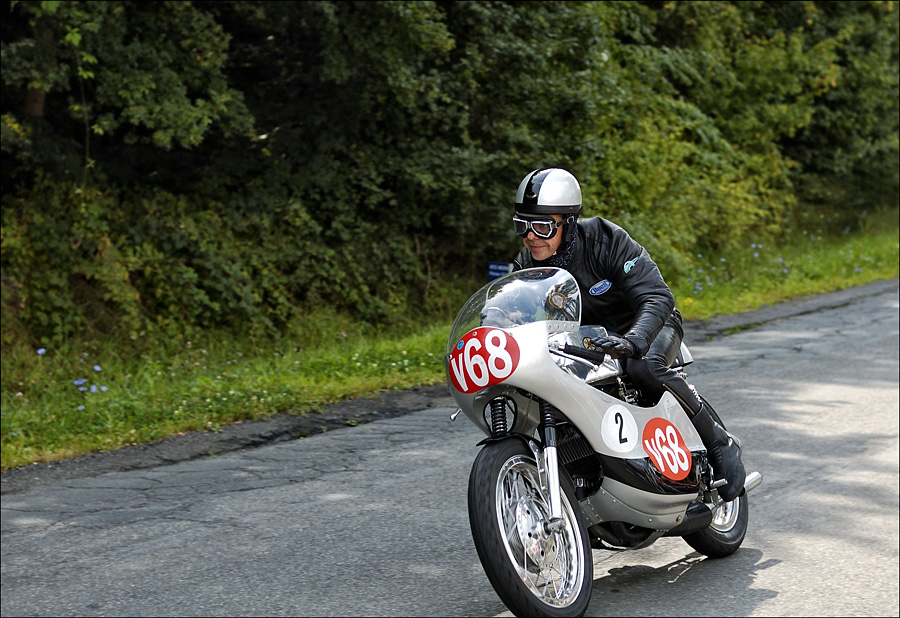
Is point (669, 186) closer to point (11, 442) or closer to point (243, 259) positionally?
point (243, 259)

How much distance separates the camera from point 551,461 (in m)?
3.12

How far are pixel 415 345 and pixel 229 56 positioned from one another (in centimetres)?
504

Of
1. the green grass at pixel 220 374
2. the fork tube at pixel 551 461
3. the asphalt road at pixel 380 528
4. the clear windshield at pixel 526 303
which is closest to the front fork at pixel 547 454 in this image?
the fork tube at pixel 551 461

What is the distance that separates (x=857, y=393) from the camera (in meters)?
9.80

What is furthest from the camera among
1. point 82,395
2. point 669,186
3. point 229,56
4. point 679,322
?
point 669,186

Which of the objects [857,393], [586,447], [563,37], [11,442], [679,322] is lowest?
[857,393]

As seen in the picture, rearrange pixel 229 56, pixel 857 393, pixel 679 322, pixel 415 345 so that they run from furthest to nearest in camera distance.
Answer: pixel 229 56 → pixel 415 345 → pixel 857 393 → pixel 679 322

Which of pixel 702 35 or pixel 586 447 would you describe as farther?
pixel 702 35

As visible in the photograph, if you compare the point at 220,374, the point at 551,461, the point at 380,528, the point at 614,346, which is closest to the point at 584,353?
Answer: the point at 614,346

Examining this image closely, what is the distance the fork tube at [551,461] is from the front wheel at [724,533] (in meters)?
1.62

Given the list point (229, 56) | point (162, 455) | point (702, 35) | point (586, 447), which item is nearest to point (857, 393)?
point (162, 455)

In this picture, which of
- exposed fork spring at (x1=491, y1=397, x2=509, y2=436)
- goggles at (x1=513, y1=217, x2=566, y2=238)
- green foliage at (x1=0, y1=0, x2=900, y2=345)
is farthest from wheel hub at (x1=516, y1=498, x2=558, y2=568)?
green foliage at (x1=0, y1=0, x2=900, y2=345)

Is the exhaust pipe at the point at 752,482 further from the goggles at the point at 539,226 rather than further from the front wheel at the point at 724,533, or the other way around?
the goggles at the point at 539,226

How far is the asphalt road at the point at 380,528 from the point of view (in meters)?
5.11
